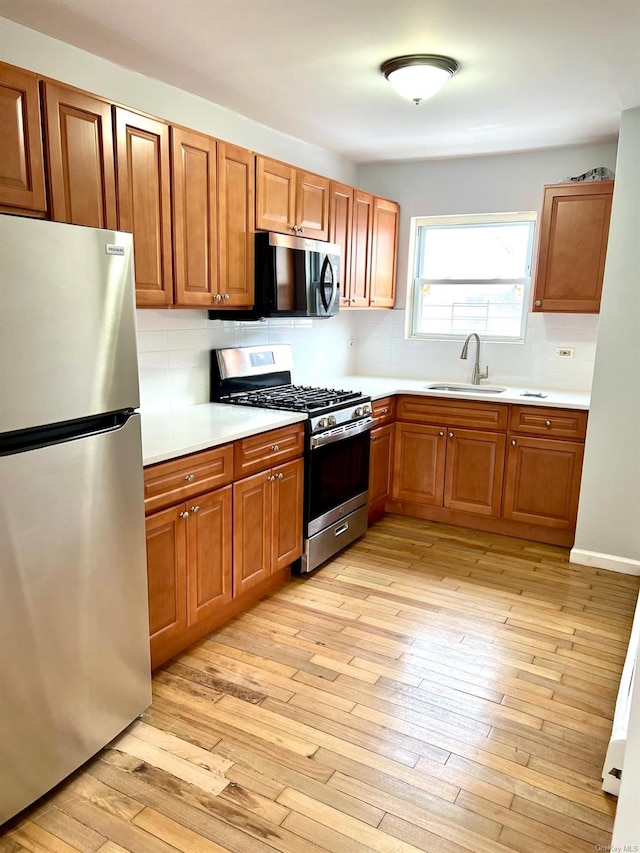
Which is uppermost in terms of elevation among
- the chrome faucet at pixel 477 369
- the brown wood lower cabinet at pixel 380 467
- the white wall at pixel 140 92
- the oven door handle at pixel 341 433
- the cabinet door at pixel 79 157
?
the white wall at pixel 140 92

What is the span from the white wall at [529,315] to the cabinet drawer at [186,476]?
2.49 m

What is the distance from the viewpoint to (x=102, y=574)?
1.90 m

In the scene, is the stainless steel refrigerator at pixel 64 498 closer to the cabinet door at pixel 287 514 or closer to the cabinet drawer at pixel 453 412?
the cabinet door at pixel 287 514

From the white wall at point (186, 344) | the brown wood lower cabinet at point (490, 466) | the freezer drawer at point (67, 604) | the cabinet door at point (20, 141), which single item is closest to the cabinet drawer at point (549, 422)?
the brown wood lower cabinet at point (490, 466)

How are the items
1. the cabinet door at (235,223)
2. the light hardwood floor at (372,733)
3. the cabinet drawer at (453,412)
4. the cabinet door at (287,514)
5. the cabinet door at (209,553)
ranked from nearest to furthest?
1. the light hardwood floor at (372,733)
2. the cabinet door at (209,553)
3. the cabinet door at (235,223)
4. the cabinet door at (287,514)
5. the cabinet drawer at (453,412)

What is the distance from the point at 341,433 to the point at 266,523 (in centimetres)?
75

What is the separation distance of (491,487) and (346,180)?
2484 millimetres

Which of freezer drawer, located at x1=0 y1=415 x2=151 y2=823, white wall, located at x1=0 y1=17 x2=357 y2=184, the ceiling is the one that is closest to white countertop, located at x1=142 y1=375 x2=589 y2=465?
freezer drawer, located at x1=0 y1=415 x2=151 y2=823

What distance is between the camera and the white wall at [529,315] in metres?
4.05

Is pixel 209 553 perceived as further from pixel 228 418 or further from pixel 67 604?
pixel 67 604

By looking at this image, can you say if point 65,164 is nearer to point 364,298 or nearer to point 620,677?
point 364,298

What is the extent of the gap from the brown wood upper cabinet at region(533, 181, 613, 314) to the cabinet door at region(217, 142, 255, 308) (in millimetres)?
1872

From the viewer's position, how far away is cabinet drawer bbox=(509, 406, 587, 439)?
362cm

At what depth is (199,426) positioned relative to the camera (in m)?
2.75
